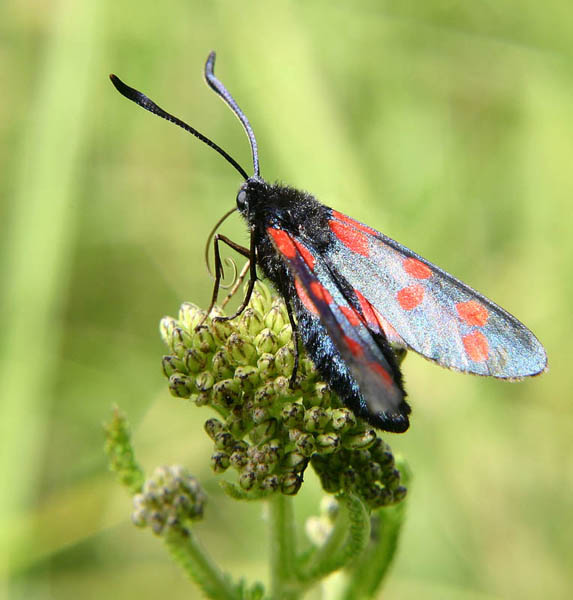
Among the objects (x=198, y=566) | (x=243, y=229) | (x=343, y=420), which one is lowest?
(x=198, y=566)

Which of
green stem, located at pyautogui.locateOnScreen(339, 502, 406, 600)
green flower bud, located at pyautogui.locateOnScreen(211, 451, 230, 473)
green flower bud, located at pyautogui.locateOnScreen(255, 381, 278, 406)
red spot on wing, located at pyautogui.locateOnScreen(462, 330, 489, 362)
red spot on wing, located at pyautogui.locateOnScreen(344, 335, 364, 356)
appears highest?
red spot on wing, located at pyautogui.locateOnScreen(462, 330, 489, 362)

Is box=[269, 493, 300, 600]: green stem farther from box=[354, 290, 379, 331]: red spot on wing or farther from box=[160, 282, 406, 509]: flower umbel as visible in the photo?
box=[354, 290, 379, 331]: red spot on wing

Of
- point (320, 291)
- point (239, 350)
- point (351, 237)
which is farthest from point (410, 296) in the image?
point (239, 350)

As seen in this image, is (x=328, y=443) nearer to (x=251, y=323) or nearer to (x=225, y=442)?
(x=225, y=442)

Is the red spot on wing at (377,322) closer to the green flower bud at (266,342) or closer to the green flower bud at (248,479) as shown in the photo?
the green flower bud at (266,342)

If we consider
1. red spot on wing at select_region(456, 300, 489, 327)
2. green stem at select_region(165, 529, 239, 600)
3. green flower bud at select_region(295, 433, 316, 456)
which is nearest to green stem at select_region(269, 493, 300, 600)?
green stem at select_region(165, 529, 239, 600)

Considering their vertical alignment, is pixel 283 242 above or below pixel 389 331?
above
